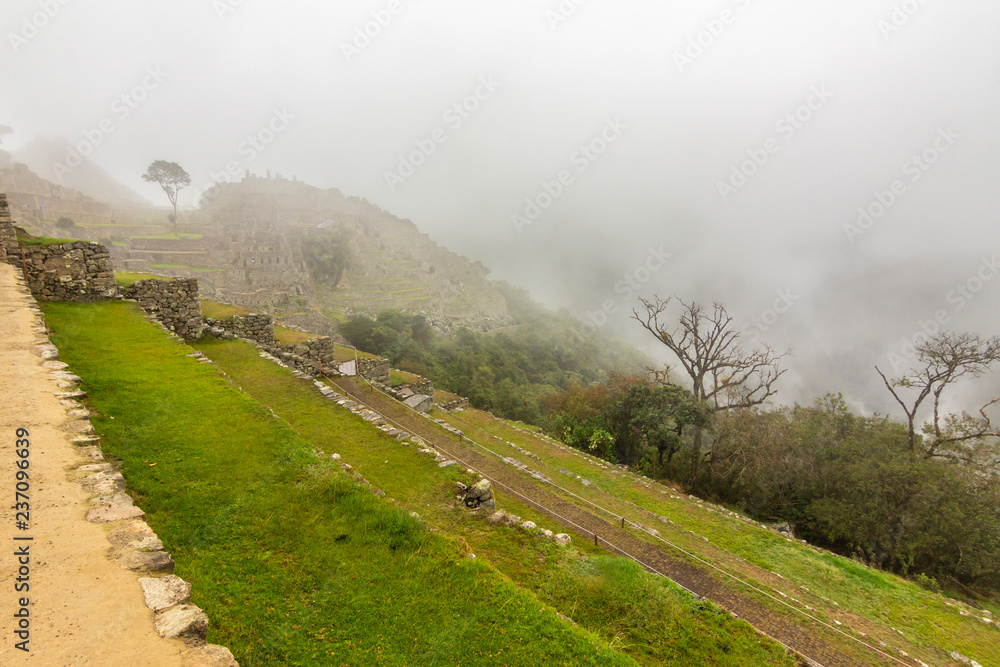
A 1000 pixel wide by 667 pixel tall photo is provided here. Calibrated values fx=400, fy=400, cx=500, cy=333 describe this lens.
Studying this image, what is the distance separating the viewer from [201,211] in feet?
236

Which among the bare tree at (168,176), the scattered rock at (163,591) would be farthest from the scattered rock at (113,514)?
the bare tree at (168,176)

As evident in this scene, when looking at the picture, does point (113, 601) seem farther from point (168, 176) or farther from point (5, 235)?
point (168, 176)

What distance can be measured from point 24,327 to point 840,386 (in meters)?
68.7

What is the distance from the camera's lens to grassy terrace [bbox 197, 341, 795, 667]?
5434 mm

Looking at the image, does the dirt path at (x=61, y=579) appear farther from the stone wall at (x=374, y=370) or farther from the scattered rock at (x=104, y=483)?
the stone wall at (x=374, y=370)

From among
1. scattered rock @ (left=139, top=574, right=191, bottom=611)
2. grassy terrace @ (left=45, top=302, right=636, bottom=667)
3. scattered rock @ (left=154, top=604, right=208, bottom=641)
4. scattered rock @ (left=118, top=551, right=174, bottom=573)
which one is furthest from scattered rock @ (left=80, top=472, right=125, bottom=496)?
scattered rock @ (left=154, top=604, right=208, bottom=641)

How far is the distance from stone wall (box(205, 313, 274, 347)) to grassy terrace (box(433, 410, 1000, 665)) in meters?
11.8

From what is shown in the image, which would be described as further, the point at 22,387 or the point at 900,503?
the point at 900,503

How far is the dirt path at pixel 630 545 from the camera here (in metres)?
7.25

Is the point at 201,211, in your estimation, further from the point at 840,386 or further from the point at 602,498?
the point at 840,386

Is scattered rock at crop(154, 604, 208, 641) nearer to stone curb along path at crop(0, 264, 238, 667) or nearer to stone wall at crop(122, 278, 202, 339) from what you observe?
stone curb along path at crop(0, 264, 238, 667)

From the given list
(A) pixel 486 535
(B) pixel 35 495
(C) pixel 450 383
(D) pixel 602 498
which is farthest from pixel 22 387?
(C) pixel 450 383

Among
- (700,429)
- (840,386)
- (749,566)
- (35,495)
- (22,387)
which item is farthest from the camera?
(840,386)

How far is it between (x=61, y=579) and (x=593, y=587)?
570 centimetres
